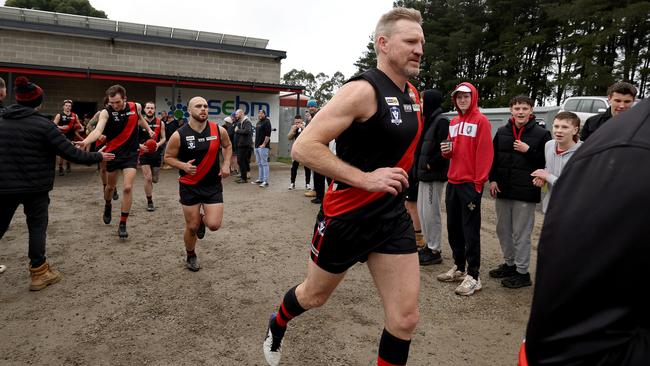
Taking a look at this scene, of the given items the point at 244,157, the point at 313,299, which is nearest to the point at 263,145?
the point at 244,157

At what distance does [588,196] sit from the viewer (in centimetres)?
81

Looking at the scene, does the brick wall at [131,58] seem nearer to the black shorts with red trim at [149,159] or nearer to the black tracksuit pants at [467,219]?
the black shorts with red trim at [149,159]

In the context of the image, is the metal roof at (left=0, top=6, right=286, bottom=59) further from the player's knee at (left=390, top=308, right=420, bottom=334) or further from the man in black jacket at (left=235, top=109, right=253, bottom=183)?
the player's knee at (left=390, top=308, right=420, bottom=334)

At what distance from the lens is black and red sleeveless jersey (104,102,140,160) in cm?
661

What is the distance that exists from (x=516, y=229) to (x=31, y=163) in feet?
17.6

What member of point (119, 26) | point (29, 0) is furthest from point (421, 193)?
point (29, 0)

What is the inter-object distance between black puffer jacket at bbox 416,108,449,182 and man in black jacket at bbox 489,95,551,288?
0.61 metres

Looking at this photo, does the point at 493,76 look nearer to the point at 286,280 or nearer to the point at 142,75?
the point at 142,75

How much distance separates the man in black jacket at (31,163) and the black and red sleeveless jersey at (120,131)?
6.77 feet

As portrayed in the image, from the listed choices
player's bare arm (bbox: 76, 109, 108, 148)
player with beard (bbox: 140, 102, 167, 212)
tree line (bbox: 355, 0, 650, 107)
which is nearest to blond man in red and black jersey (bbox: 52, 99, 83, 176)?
player with beard (bbox: 140, 102, 167, 212)

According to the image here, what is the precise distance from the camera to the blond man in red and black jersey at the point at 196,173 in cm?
502

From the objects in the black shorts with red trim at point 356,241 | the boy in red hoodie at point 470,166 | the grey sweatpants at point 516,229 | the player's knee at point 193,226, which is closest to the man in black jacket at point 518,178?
the grey sweatpants at point 516,229

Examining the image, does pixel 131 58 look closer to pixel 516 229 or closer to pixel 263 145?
pixel 263 145

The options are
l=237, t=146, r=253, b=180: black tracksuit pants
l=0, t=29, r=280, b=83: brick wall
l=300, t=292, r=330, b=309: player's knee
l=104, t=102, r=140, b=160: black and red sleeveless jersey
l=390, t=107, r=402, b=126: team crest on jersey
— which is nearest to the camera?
l=390, t=107, r=402, b=126: team crest on jersey
